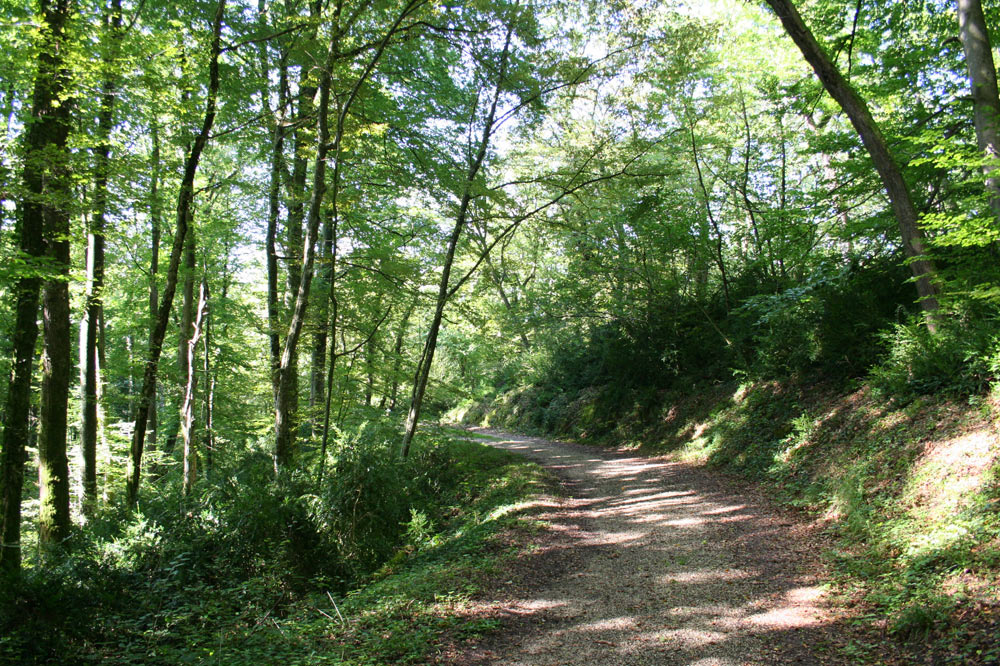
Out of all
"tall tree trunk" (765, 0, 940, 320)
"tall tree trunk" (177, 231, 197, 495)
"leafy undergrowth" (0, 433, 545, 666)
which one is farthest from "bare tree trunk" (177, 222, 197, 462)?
"tall tree trunk" (765, 0, 940, 320)

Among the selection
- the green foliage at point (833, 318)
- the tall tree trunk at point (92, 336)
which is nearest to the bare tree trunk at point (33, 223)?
Result: the tall tree trunk at point (92, 336)

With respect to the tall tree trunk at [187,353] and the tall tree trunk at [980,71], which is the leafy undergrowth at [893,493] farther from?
the tall tree trunk at [187,353]

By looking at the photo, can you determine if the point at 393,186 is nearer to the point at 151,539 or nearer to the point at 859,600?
the point at 151,539

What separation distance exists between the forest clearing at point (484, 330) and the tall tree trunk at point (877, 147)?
5 centimetres

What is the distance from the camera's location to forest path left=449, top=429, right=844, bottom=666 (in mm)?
3877

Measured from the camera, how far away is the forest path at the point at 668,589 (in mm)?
3877

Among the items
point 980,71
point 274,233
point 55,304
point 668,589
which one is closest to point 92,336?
point 55,304

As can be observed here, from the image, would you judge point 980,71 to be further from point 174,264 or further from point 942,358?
point 174,264

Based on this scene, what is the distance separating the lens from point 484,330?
1120 cm

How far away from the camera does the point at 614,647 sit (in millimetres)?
3988

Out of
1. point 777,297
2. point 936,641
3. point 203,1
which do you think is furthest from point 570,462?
point 203,1

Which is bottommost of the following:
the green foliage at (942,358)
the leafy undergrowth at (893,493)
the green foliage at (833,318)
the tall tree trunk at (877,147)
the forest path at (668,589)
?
the forest path at (668,589)

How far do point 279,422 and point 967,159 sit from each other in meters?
9.10

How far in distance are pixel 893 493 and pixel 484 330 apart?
7.49 metres
